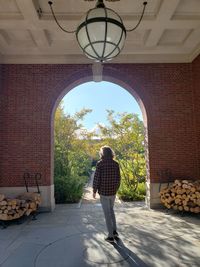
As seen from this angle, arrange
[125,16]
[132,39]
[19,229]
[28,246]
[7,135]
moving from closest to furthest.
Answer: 1. [28,246]
2. [19,229]
3. [125,16]
4. [132,39]
5. [7,135]

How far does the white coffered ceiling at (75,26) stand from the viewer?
4.89 meters

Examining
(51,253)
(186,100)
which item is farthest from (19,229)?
(186,100)

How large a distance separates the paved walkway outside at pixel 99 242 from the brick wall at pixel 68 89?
4.88 ft

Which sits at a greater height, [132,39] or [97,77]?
[132,39]

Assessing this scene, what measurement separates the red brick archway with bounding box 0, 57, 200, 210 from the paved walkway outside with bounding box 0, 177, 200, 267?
125cm

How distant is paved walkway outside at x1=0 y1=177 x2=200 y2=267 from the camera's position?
334 centimetres

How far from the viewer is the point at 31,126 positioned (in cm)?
673

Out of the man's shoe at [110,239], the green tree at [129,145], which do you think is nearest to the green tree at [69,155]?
the green tree at [129,145]

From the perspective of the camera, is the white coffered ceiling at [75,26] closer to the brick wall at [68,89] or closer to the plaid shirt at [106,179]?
the brick wall at [68,89]

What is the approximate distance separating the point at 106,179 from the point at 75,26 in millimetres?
3419

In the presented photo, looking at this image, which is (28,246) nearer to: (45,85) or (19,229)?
(19,229)

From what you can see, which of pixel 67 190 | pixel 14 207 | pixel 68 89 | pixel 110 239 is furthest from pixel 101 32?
pixel 67 190

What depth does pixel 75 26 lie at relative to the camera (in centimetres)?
550

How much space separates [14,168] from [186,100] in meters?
4.92
